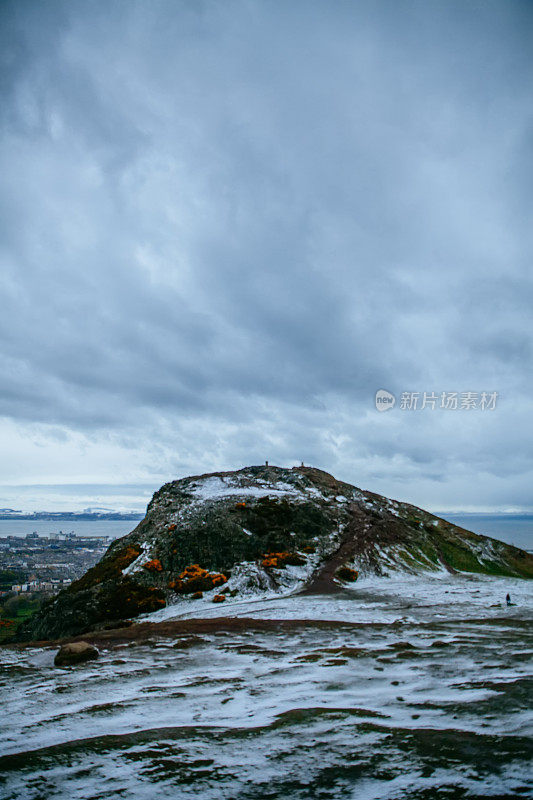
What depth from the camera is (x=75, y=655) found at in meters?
19.7

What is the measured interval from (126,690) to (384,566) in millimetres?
39575

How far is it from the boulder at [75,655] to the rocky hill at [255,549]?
12937 millimetres

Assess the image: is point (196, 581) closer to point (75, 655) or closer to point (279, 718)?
point (75, 655)

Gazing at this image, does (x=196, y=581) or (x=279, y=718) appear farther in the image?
(x=196, y=581)

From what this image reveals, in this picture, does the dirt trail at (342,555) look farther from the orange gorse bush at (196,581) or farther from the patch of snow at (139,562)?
the patch of snow at (139,562)

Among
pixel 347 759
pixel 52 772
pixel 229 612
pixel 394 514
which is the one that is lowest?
pixel 229 612

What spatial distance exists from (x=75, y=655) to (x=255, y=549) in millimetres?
29031

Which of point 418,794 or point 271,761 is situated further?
point 271,761

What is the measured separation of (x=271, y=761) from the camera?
352 inches

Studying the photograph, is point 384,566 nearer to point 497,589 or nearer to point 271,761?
point 497,589

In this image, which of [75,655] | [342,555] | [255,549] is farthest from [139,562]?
[75,655]


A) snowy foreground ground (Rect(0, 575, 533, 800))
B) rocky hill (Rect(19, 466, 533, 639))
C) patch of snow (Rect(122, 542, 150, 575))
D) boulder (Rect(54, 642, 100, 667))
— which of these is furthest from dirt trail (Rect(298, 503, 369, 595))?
boulder (Rect(54, 642, 100, 667))

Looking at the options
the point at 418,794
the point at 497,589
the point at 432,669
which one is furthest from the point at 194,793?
the point at 497,589

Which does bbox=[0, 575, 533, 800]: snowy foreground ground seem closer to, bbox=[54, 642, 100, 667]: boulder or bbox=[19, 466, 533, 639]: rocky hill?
bbox=[54, 642, 100, 667]: boulder
